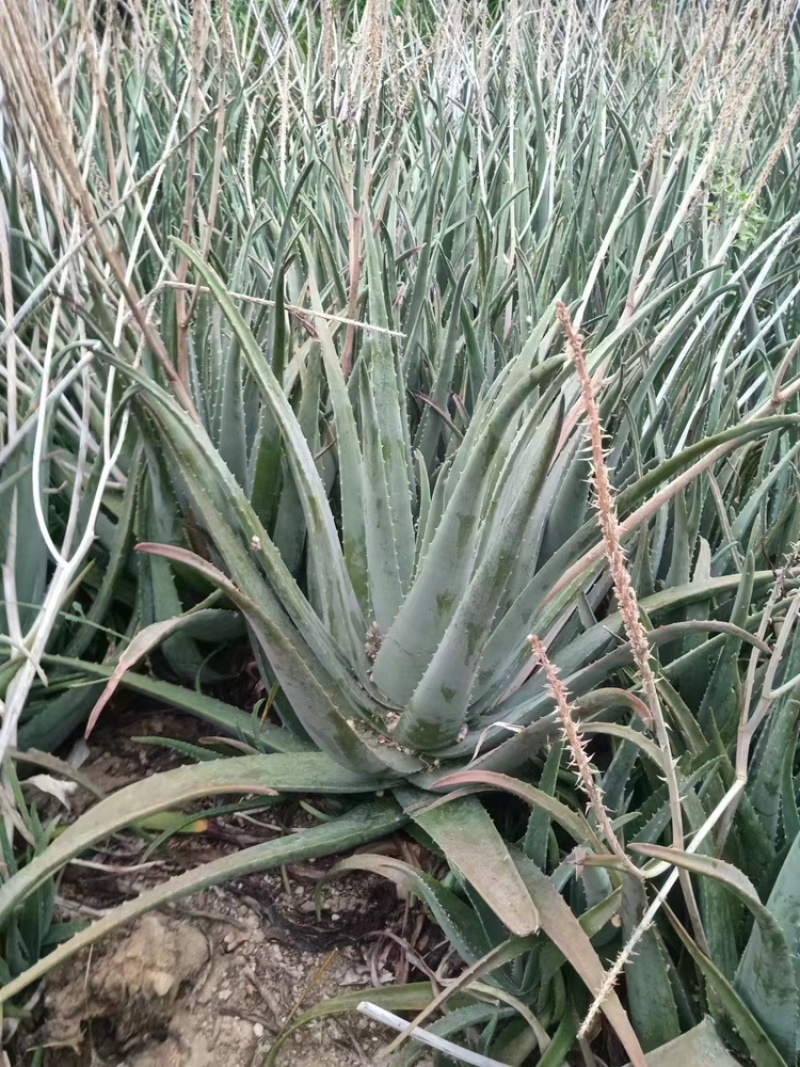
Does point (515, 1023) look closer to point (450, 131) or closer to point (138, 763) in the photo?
point (138, 763)

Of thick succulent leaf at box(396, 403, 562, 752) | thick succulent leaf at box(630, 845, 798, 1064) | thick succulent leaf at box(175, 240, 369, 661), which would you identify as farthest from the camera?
thick succulent leaf at box(175, 240, 369, 661)

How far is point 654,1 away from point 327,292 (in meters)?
2.46

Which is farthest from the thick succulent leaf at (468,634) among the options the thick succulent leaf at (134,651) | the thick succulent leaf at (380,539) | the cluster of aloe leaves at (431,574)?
the thick succulent leaf at (134,651)

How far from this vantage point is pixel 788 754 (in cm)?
63

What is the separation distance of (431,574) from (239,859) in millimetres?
299

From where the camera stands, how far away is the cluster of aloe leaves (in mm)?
596

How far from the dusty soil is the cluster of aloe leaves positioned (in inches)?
2.3

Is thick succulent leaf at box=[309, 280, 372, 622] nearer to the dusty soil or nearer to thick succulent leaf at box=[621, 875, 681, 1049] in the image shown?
the dusty soil

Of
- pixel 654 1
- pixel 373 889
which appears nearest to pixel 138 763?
pixel 373 889

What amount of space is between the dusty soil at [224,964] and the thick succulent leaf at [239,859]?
52 millimetres

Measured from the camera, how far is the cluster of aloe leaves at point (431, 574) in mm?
596

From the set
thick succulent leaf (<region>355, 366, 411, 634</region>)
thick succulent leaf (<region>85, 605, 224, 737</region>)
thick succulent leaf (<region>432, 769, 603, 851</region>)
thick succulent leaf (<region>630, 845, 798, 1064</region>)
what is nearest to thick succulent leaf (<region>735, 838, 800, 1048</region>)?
thick succulent leaf (<region>630, 845, 798, 1064</region>)

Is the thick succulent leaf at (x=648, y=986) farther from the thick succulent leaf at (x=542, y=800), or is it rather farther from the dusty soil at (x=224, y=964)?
the dusty soil at (x=224, y=964)

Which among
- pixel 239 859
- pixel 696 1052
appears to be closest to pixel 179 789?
pixel 239 859
